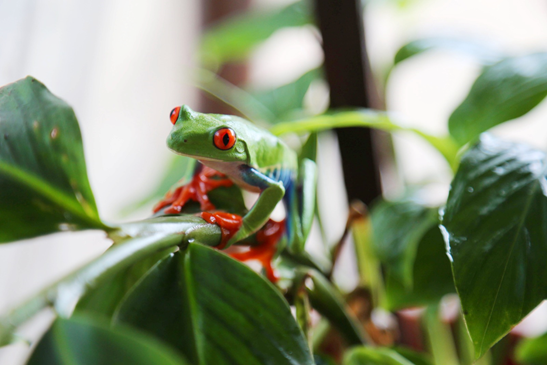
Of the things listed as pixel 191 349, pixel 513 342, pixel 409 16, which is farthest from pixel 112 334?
pixel 409 16

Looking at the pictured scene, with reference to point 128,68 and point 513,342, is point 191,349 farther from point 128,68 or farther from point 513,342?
point 128,68

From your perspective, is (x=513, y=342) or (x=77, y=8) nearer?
(x=513, y=342)

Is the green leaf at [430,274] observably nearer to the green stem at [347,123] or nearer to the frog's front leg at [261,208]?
the green stem at [347,123]

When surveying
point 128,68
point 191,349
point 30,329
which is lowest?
point 30,329

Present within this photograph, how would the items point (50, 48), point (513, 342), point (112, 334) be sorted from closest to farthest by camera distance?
1. point (112, 334)
2. point (513, 342)
3. point (50, 48)

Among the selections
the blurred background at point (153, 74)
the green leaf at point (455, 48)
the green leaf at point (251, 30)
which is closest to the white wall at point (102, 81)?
the blurred background at point (153, 74)

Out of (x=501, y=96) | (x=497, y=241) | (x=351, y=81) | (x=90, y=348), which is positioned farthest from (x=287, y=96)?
(x=90, y=348)

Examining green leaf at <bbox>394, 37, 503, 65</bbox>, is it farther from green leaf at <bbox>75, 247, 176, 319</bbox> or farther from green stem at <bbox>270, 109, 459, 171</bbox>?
green leaf at <bbox>75, 247, 176, 319</bbox>

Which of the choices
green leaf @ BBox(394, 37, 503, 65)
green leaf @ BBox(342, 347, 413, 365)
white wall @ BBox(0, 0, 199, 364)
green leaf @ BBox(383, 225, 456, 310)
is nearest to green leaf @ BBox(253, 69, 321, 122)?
green leaf @ BBox(394, 37, 503, 65)
